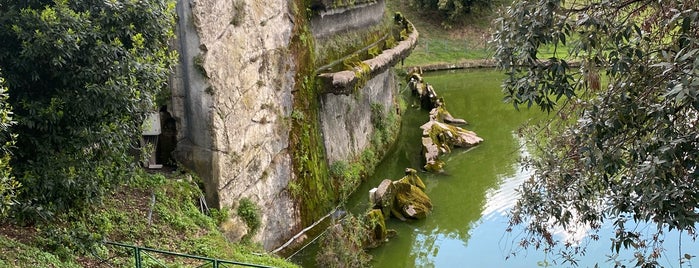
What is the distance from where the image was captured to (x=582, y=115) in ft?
15.6

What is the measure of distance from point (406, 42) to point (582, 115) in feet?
41.9

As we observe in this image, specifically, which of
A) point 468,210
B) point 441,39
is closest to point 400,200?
point 468,210

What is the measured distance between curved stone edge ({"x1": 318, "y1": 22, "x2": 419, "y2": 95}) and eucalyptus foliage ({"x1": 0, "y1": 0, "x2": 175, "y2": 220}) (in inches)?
226

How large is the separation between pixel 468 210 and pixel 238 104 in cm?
581

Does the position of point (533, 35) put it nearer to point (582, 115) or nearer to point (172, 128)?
point (582, 115)

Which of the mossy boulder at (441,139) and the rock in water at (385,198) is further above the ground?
the rock in water at (385,198)

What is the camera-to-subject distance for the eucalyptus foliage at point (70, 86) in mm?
5309

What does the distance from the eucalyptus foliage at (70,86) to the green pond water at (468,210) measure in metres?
4.26

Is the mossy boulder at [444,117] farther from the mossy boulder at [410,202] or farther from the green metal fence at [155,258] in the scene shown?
the green metal fence at [155,258]

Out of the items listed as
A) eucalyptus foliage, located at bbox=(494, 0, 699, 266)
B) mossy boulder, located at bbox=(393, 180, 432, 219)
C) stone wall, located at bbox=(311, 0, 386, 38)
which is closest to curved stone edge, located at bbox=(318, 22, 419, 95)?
stone wall, located at bbox=(311, 0, 386, 38)

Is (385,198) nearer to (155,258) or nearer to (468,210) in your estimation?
(468,210)

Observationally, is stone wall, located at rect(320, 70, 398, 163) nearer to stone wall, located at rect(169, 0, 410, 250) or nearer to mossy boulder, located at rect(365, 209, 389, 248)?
stone wall, located at rect(169, 0, 410, 250)

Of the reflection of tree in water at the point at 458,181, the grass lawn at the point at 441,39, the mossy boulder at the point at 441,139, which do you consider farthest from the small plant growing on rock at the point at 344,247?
the grass lawn at the point at 441,39

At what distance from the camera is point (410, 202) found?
Result: 12.4 m
